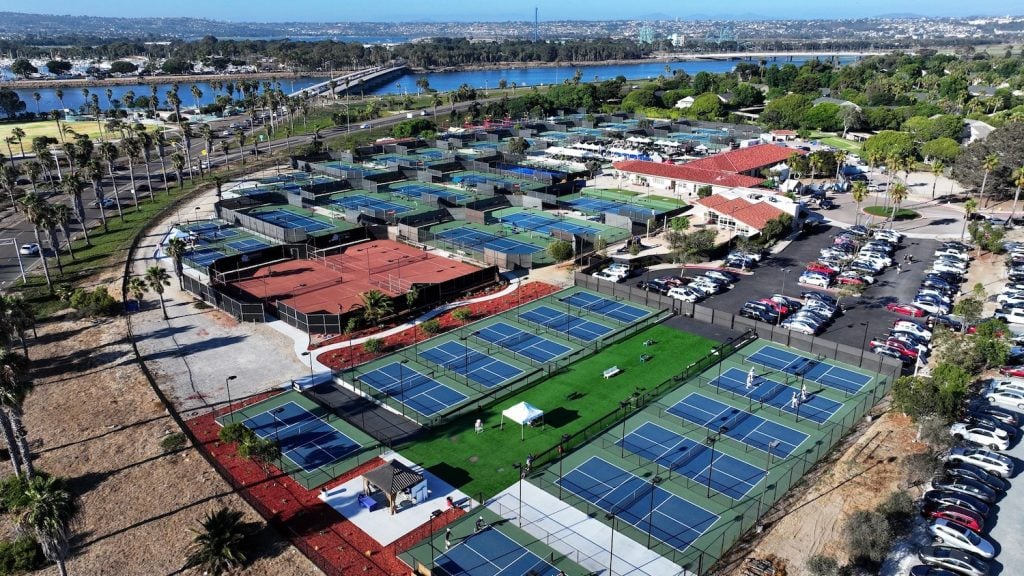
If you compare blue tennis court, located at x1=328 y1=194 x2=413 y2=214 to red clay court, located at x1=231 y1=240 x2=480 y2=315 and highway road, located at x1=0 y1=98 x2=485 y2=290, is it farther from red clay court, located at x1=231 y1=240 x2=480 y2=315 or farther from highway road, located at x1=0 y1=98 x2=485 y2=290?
highway road, located at x1=0 y1=98 x2=485 y2=290

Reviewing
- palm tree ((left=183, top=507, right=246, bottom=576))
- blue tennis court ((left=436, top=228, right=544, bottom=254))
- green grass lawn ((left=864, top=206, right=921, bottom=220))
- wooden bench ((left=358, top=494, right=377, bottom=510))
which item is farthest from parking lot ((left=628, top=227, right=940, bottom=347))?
palm tree ((left=183, top=507, right=246, bottom=576))

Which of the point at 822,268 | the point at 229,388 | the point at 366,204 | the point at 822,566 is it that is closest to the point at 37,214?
the point at 229,388

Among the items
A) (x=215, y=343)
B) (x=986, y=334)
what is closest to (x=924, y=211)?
(x=986, y=334)

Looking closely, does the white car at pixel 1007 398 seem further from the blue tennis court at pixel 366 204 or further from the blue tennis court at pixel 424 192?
the blue tennis court at pixel 366 204

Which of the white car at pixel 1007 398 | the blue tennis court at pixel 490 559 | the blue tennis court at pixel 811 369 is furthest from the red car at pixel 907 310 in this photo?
the blue tennis court at pixel 490 559

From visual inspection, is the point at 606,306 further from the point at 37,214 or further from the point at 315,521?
the point at 37,214
